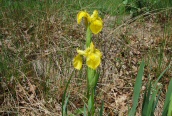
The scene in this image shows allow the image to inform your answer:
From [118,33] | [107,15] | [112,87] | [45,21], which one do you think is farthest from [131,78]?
[107,15]

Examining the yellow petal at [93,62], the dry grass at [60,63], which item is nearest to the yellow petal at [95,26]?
the yellow petal at [93,62]

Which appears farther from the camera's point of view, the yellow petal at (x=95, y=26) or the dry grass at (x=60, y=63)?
the dry grass at (x=60, y=63)

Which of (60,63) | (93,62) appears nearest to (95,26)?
(93,62)

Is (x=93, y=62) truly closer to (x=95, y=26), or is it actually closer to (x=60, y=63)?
(x=95, y=26)

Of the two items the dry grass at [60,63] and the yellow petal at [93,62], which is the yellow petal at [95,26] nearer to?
the yellow petal at [93,62]

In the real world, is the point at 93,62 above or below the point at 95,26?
below

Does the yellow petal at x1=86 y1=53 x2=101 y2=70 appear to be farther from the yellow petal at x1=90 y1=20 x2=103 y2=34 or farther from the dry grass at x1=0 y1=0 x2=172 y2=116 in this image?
the dry grass at x1=0 y1=0 x2=172 y2=116

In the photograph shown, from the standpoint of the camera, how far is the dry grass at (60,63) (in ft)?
6.35

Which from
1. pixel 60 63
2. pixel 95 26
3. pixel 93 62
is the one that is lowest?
pixel 60 63

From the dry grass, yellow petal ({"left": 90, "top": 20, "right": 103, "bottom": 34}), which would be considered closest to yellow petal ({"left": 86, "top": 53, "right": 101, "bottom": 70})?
yellow petal ({"left": 90, "top": 20, "right": 103, "bottom": 34})

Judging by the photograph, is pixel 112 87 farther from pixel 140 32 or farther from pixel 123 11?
pixel 123 11

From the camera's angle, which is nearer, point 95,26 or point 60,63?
point 95,26

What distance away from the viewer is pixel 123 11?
12.0 ft

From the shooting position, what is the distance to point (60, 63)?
2311 mm
